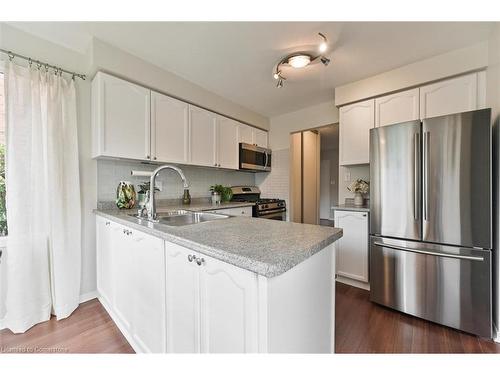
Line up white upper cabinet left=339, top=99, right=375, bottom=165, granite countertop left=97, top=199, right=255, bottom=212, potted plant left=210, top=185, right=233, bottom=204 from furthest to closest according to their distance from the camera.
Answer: potted plant left=210, top=185, right=233, bottom=204 < white upper cabinet left=339, top=99, right=375, bottom=165 < granite countertop left=97, top=199, right=255, bottom=212

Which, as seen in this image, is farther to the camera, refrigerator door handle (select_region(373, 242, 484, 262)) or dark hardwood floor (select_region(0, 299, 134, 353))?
refrigerator door handle (select_region(373, 242, 484, 262))

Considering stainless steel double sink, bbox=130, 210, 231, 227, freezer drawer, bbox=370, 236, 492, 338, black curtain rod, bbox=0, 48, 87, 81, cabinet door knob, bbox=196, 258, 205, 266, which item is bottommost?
freezer drawer, bbox=370, 236, 492, 338

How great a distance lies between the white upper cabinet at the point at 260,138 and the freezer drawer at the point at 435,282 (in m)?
2.35

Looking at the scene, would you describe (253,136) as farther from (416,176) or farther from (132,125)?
(416,176)

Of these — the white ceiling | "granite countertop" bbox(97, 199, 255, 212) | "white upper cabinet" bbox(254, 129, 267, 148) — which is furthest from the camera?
"white upper cabinet" bbox(254, 129, 267, 148)

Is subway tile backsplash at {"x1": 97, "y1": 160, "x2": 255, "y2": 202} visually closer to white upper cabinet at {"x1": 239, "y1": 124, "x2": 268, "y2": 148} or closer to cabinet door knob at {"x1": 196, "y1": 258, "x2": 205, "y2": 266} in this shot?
white upper cabinet at {"x1": 239, "y1": 124, "x2": 268, "y2": 148}

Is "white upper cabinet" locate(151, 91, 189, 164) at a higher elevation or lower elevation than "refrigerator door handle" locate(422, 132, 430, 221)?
higher

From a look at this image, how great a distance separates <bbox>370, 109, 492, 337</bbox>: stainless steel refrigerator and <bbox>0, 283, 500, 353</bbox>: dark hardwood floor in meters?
0.11

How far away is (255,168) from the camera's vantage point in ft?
11.7

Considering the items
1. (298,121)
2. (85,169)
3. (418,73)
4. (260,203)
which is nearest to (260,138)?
(298,121)

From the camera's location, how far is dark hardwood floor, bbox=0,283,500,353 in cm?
147

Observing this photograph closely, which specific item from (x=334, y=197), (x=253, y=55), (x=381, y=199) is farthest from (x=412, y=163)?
(x=334, y=197)

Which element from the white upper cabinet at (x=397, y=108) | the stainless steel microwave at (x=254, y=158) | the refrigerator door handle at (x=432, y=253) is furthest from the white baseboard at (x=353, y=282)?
the stainless steel microwave at (x=254, y=158)

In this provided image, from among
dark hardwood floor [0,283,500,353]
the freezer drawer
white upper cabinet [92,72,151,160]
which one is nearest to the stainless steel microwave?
white upper cabinet [92,72,151,160]
